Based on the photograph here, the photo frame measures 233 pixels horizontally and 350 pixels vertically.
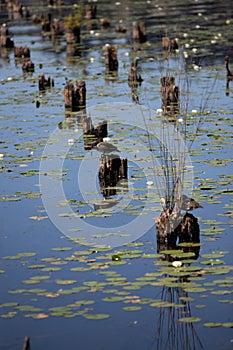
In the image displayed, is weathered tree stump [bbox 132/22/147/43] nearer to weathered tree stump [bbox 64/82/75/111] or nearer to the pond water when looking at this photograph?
the pond water

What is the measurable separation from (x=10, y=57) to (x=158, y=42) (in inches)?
158

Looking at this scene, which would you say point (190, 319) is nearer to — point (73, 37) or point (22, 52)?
point (22, 52)

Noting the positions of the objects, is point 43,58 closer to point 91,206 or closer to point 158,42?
point 158,42

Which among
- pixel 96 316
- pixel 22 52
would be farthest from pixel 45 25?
pixel 96 316

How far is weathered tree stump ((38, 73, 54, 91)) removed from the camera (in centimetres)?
1605

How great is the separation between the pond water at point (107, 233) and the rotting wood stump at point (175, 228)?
118 millimetres

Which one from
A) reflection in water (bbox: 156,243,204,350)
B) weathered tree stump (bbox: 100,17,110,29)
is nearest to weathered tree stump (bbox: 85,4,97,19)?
weathered tree stump (bbox: 100,17,110,29)

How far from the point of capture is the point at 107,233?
8.13 metres

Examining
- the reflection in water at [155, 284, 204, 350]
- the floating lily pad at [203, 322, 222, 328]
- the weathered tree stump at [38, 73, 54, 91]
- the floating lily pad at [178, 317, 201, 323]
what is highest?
the weathered tree stump at [38, 73, 54, 91]

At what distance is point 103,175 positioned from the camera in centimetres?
992

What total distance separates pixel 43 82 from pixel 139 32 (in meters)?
7.21

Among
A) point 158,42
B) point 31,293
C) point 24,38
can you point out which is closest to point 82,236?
point 31,293

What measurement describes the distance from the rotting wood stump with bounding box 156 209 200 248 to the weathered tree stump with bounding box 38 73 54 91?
871cm

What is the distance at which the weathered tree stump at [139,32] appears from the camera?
22.6 m
